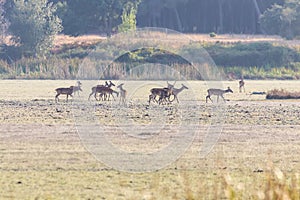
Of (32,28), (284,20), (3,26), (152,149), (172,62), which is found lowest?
(152,149)

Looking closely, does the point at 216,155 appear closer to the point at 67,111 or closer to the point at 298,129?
the point at 298,129

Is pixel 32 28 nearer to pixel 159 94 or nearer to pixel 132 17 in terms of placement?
pixel 132 17

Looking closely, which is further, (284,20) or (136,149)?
(284,20)

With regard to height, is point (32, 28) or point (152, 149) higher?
point (32, 28)

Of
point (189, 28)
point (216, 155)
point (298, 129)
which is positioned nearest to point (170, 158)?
point (216, 155)

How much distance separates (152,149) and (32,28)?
2087 inches

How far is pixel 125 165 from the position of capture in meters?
17.3

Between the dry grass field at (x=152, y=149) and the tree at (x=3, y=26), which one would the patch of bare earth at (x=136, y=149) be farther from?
the tree at (x=3, y=26)

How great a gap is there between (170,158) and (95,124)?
6847 mm

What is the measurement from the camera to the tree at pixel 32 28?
71250mm

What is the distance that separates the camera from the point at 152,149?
775 inches

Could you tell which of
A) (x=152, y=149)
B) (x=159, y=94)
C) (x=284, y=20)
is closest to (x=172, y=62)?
(x=159, y=94)

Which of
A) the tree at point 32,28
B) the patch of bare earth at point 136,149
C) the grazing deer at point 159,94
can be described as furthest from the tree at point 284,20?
the patch of bare earth at point 136,149

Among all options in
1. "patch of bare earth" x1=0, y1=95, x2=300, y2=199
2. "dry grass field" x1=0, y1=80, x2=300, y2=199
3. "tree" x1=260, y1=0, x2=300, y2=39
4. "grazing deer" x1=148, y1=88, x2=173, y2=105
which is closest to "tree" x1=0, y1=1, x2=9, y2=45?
"tree" x1=260, y1=0, x2=300, y2=39
